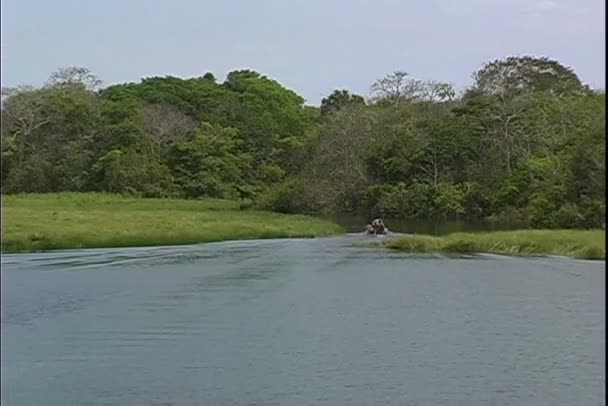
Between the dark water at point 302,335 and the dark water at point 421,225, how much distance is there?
3.40 metres

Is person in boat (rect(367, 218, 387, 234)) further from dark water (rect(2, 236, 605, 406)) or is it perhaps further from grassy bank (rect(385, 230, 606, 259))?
dark water (rect(2, 236, 605, 406))

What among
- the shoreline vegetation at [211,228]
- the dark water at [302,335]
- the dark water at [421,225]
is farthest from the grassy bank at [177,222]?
the dark water at [302,335]

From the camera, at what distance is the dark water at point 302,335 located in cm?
530

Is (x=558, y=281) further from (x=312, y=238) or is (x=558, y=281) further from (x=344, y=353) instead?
(x=312, y=238)

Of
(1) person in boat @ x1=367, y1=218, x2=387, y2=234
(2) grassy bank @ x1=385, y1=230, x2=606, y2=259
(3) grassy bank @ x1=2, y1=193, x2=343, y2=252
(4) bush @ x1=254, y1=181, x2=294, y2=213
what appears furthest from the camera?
(4) bush @ x1=254, y1=181, x2=294, y2=213

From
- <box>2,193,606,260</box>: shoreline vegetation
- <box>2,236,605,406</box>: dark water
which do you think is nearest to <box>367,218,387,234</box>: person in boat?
<box>2,193,606,260</box>: shoreline vegetation

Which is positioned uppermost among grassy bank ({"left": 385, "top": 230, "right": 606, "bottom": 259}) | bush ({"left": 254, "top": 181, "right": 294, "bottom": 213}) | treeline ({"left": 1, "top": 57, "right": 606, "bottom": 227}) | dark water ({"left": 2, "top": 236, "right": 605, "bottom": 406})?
treeline ({"left": 1, "top": 57, "right": 606, "bottom": 227})

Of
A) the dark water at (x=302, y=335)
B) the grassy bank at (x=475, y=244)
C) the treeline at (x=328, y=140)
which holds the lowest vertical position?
the dark water at (x=302, y=335)

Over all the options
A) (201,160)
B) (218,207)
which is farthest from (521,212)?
(201,160)

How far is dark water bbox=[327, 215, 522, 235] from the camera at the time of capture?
54.9ft

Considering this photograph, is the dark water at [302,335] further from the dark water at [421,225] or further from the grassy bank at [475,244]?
the dark water at [421,225]

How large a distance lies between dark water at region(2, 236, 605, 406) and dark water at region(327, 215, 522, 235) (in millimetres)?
3397

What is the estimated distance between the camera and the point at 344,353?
689cm

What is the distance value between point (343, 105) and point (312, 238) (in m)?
11.1
